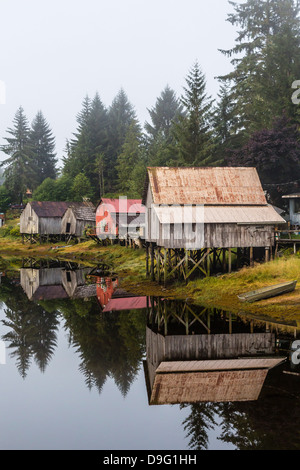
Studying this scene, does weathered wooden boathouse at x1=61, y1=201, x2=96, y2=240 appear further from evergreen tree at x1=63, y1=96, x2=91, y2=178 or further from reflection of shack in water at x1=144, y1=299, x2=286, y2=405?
reflection of shack in water at x1=144, y1=299, x2=286, y2=405

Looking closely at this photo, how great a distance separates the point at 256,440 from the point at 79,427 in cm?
446

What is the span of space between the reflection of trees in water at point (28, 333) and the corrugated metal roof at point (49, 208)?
107ft

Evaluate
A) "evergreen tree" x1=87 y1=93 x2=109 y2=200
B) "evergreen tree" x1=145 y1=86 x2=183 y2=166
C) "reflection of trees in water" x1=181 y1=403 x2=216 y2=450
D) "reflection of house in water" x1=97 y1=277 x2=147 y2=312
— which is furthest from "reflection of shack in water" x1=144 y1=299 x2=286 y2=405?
"evergreen tree" x1=145 y1=86 x2=183 y2=166

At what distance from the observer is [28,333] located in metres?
19.2

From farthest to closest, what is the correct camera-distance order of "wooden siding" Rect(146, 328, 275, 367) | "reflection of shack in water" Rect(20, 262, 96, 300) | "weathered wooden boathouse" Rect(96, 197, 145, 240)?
"weathered wooden boathouse" Rect(96, 197, 145, 240)
"reflection of shack in water" Rect(20, 262, 96, 300)
"wooden siding" Rect(146, 328, 275, 367)

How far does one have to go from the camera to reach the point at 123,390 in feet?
42.5

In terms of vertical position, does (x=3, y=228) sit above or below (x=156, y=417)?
above

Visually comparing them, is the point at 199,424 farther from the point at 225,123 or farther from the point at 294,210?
the point at 225,123

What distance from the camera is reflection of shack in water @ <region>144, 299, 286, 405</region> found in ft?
40.0

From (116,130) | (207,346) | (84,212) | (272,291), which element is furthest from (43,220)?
(207,346)

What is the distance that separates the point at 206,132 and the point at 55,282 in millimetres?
28333

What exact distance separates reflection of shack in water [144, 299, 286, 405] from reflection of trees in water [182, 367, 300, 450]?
435 mm

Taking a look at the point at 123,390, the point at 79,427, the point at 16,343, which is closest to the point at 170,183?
the point at 16,343
